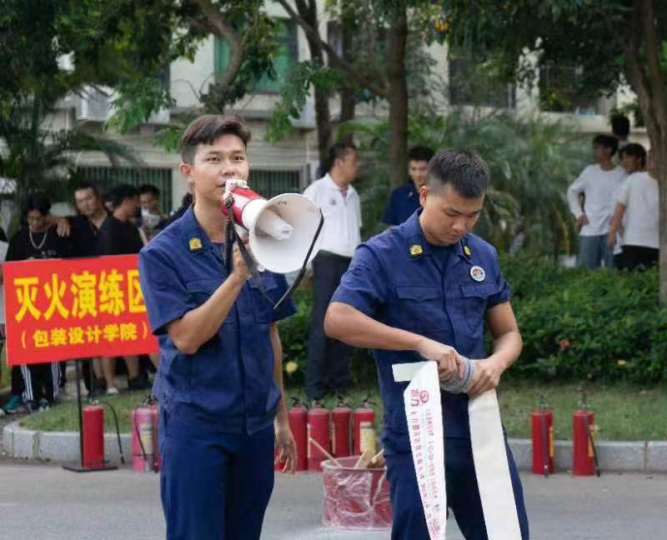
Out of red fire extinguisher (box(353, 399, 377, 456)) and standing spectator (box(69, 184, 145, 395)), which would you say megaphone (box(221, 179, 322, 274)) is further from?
standing spectator (box(69, 184, 145, 395))

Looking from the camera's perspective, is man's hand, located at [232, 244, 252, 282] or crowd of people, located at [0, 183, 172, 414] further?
crowd of people, located at [0, 183, 172, 414]

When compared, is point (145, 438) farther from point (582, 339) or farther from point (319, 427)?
point (582, 339)

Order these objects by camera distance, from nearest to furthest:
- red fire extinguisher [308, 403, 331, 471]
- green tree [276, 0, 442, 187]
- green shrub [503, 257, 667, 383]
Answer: red fire extinguisher [308, 403, 331, 471] → green shrub [503, 257, 667, 383] → green tree [276, 0, 442, 187]

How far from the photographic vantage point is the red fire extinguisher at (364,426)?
335 inches

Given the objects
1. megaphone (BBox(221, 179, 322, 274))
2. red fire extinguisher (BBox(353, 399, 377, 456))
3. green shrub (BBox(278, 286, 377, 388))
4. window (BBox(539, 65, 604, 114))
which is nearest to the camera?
megaphone (BBox(221, 179, 322, 274))

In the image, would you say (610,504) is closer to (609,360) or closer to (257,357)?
(609,360)

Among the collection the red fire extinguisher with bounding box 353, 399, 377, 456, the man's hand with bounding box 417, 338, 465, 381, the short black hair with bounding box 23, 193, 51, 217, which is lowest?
the red fire extinguisher with bounding box 353, 399, 377, 456

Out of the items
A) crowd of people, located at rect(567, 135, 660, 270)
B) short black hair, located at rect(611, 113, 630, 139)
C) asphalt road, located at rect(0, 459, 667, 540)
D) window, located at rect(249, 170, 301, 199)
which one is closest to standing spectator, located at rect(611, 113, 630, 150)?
short black hair, located at rect(611, 113, 630, 139)

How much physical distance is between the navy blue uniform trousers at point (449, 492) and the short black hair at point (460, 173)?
807mm

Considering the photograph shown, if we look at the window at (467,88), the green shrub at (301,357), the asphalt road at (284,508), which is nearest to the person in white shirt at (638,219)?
the green shrub at (301,357)

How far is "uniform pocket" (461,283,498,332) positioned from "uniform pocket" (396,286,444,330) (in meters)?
0.10

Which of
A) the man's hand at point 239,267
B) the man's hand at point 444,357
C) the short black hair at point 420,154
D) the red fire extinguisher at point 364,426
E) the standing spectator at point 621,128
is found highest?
the standing spectator at point 621,128

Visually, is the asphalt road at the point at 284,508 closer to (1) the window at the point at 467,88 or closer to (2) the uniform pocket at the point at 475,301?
(2) the uniform pocket at the point at 475,301

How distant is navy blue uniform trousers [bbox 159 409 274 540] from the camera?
14.2ft
